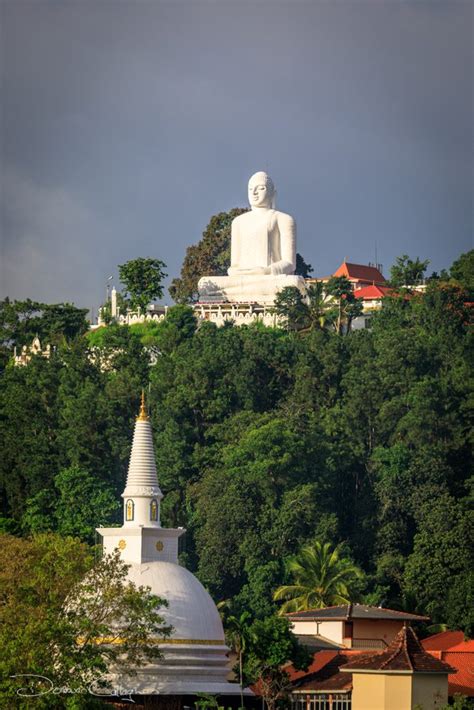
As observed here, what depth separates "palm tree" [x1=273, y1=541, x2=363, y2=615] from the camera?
257 feet

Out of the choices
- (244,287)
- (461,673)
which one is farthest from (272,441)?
(461,673)

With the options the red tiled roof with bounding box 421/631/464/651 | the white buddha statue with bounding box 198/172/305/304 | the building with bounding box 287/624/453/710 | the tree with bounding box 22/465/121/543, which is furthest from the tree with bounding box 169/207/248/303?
the building with bounding box 287/624/453/710

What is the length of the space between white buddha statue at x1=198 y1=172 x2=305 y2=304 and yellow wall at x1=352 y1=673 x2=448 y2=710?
46841mm

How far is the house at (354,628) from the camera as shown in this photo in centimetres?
6888

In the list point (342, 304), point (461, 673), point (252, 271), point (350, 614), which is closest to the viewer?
point (461, 673)

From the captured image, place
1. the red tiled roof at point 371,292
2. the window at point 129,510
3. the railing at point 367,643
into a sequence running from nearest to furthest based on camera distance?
the window at point 129,510 → the railing at point 367,643 → the red tiled roof at point 371,292

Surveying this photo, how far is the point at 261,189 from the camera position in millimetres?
105750

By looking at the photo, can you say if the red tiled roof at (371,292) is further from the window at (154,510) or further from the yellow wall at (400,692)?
the yellow wall at (400,692)

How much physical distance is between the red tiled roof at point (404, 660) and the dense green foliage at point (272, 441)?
65.4 ft

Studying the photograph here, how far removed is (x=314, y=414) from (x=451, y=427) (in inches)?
210

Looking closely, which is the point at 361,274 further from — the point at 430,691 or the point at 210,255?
the point at 430,691

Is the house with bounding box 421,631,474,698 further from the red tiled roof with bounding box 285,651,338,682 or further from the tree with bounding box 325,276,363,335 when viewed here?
the tree with bounding box 325,276,363,335

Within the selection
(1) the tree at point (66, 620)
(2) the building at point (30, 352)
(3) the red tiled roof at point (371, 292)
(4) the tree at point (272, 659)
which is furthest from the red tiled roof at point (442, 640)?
(3) the red tiled roof at point (371, 292)

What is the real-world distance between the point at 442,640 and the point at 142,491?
35.2 ft
